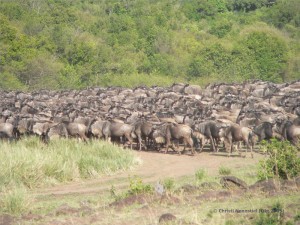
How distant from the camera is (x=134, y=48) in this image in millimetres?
65250

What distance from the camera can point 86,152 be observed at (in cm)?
2091

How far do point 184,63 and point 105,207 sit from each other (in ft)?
163

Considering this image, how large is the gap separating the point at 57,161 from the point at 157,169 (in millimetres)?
3765

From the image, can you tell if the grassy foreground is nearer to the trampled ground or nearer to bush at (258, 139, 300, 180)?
the trampled ground

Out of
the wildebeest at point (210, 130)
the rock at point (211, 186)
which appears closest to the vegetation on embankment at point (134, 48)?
the wildebeest at point (210, 130)

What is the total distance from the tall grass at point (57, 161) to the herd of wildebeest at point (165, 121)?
2775 millimetres

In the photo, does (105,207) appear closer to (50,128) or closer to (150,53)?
(50,128)

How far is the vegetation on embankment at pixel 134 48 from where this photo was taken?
55.6 meters

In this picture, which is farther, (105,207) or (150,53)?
(150,53)

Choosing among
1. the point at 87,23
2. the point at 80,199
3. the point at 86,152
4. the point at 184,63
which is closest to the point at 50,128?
the point at 86,152

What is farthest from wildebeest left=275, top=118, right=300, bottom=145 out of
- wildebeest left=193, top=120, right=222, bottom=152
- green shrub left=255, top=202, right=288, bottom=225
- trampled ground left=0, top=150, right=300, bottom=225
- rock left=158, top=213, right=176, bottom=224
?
rock left=158, top=213, right=176, bottom=224

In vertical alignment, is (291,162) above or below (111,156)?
above

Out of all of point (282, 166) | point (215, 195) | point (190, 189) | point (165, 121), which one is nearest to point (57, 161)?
point (190, 189)

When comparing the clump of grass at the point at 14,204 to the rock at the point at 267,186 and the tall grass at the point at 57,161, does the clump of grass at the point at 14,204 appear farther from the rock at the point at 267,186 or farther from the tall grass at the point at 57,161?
the rock at the point at 267,186
